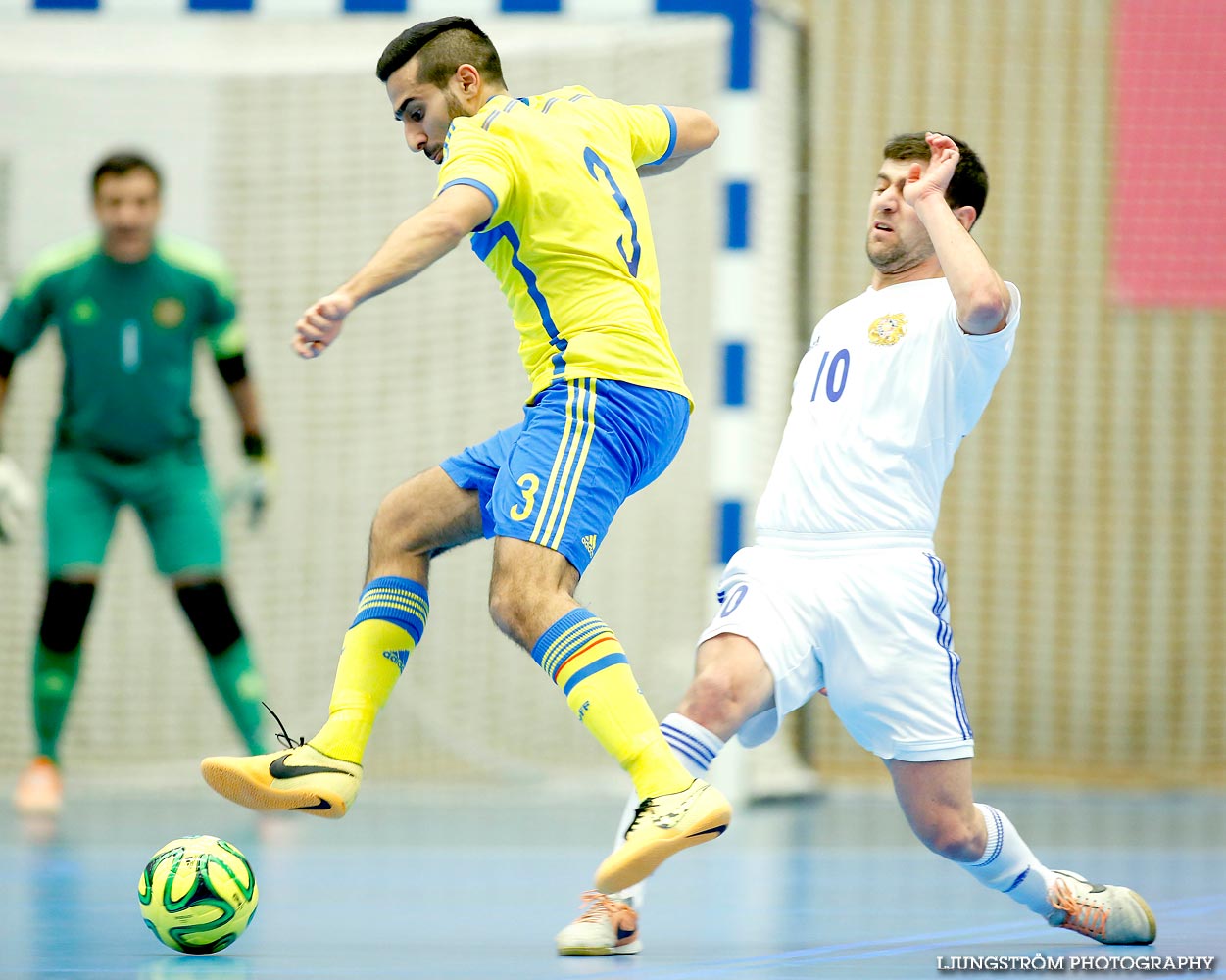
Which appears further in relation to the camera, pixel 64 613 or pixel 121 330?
pixel 121 330

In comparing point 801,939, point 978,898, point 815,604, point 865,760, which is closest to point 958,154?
point 815,604

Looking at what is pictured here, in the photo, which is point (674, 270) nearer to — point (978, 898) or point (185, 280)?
point (185, 280)

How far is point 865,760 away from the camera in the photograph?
9844mm

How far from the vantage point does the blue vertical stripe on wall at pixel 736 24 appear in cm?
697

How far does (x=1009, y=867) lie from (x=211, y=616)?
146 inches

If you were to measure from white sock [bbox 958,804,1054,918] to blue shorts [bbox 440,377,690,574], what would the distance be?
0.96 meters

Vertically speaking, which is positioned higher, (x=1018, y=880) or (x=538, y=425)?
(x=538, y=425)

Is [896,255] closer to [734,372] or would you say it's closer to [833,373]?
[833,373]

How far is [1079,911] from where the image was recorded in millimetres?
3635

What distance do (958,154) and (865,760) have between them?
661 cm

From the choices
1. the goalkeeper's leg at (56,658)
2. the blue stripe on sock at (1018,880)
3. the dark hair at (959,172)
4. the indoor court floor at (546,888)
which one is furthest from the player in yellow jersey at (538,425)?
the goalkeeper's leg at (56,658)

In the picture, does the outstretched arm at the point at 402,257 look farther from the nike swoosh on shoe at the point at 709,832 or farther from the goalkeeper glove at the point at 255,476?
the goalkeeper glove at the point at 255,476

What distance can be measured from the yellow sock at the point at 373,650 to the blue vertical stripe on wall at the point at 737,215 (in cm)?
360

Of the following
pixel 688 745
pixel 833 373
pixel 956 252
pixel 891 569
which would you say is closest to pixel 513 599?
pixel 688 745
